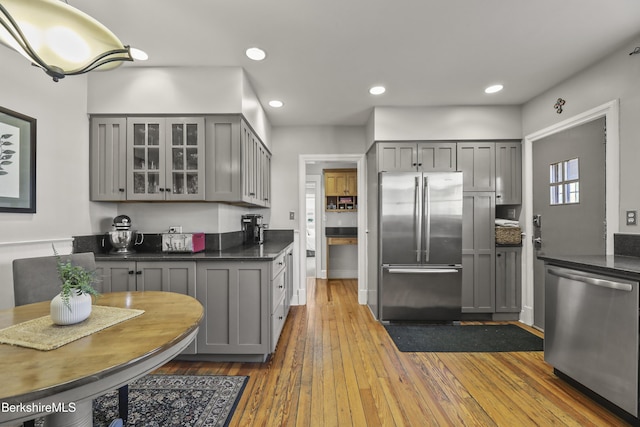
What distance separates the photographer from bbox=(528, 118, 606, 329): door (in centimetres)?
245

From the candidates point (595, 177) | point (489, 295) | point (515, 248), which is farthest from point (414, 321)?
point (595, 177)

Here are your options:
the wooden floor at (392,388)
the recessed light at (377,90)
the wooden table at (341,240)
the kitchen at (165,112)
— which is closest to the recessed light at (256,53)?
the kitchen at (165,112)

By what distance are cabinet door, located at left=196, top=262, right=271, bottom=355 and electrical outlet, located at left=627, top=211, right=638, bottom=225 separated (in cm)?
291

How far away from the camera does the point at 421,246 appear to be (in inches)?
125

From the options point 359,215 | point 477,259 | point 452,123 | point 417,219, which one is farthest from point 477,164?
point 359,215

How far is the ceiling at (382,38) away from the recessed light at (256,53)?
5 cm

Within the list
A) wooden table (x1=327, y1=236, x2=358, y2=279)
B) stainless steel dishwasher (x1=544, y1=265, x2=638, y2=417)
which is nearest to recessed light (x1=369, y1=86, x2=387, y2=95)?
stainless steel dishwasher (x1=544, y1=265, x2=638, y2=417)

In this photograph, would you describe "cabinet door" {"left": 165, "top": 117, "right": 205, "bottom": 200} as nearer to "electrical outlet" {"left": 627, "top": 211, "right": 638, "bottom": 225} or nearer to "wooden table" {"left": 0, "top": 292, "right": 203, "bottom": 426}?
"wooden table" {"left": 0, "top": 292, "right": 203, "bottom": 426}

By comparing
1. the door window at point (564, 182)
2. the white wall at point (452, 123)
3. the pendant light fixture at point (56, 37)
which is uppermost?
the white wall at point (452, 123)

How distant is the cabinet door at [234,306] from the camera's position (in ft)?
7.39

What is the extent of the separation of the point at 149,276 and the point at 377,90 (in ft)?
9.23

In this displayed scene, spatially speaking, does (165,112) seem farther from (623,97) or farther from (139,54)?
(623,97)

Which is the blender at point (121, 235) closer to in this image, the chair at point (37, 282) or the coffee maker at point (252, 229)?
the chair at point (37, 282)

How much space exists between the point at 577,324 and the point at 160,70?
3.90 metres
